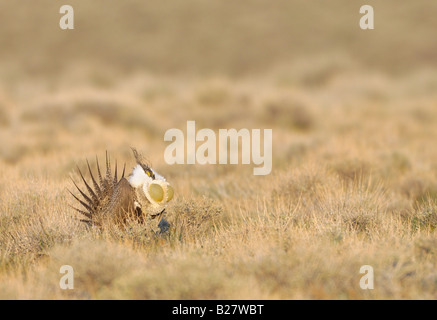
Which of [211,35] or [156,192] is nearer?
[156,192]

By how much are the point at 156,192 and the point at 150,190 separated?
0.20 feet

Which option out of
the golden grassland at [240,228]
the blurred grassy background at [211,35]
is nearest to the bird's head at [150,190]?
the golden grassland at [240,228]

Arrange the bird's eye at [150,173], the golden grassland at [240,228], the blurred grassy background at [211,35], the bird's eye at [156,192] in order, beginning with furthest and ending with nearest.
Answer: the blurred grassy background at [211,35] < the bird's eye at [150,173] < the bird's eye at [156,192] < the golden grassland at [240,228]

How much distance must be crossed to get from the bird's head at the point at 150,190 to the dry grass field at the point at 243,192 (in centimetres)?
24

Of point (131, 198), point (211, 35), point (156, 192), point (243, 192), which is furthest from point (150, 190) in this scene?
point (211, 35)

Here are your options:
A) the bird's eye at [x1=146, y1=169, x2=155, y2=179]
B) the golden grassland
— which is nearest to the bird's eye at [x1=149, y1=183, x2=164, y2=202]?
the bird's eye at [x1=146, y1=169, x2=155, y2=179]

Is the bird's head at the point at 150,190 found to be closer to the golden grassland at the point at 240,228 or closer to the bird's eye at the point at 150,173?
the bird's eye at the point at 150,173

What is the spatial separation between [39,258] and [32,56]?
40134mm

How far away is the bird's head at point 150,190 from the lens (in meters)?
5.98

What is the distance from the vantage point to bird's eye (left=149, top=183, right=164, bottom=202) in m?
5.97

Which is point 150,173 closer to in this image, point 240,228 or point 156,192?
point 156,192

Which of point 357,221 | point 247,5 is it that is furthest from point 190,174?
point 247,5

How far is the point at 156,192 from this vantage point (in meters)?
5.98

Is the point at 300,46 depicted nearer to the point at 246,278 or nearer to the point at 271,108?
the point at 271,108
